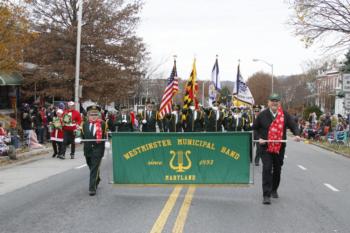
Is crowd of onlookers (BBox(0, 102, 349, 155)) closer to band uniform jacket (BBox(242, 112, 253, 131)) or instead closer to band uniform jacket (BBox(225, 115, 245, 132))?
band uniform jacket (BBox(225, 115, 245, 132))

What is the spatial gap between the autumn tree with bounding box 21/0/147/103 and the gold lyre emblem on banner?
63.3 feet

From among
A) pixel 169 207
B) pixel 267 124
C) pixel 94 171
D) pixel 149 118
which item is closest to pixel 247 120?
pixel 149 118

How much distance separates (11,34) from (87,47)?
10249mm

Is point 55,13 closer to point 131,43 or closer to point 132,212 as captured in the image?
point 131,43

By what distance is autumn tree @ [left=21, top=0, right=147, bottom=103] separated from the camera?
2806 centimetres

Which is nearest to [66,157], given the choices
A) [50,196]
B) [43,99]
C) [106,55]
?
[50,196]

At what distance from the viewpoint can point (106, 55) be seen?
2925 centimetres

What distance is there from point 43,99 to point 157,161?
2365 cm

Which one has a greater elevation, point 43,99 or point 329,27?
point 329,27

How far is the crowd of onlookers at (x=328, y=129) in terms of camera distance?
2685cm

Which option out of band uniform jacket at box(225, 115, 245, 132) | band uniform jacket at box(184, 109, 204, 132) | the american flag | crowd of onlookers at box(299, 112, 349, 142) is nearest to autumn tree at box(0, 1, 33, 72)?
the american flag

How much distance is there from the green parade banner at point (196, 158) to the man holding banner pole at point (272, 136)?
0.29m

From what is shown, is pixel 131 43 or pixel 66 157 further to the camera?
pixel 131 43

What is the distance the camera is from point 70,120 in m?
17.3
